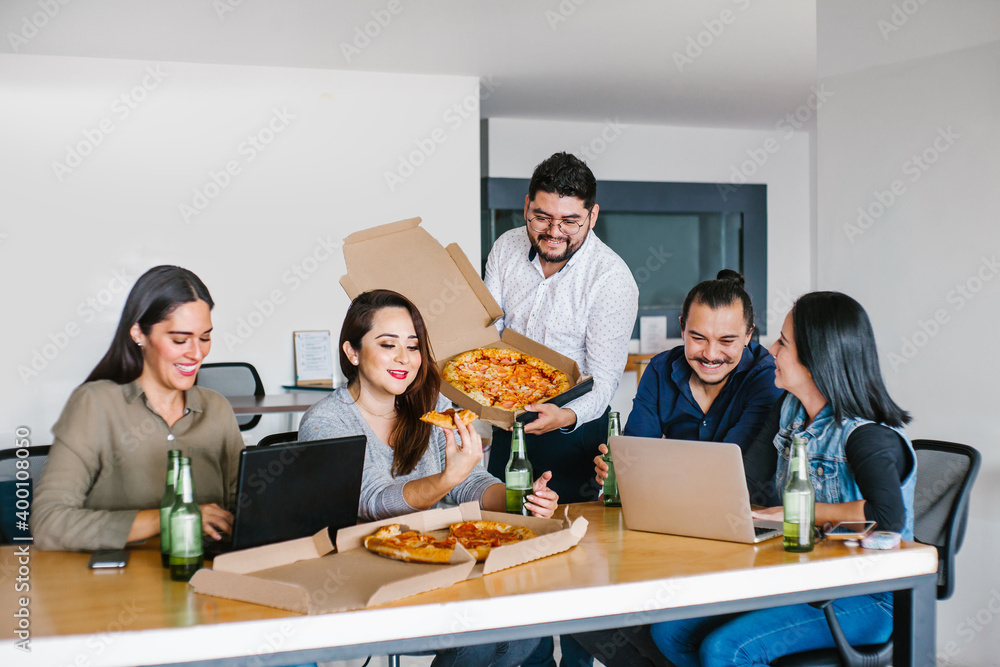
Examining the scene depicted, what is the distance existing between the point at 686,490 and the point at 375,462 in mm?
732

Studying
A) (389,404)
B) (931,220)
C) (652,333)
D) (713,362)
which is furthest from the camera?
(652,333)

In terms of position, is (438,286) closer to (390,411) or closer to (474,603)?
(390,411)

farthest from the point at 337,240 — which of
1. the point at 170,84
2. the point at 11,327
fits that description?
the point at 11,327

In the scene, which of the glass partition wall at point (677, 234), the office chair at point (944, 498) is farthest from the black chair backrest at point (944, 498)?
the glass partition wall at point (677, 234)

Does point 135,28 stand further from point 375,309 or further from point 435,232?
point 375,309

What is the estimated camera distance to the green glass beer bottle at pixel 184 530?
4.65 ft

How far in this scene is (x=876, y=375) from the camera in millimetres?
1852

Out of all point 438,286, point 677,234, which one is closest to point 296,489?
point 438,286

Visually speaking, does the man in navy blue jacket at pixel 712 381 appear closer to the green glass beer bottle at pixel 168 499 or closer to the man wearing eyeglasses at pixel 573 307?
the man wearing eyeglasses at pixel 573 307

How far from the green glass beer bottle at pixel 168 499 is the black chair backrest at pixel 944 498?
1.88 m

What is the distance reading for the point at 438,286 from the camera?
2598mm

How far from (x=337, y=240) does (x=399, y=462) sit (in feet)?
10.8

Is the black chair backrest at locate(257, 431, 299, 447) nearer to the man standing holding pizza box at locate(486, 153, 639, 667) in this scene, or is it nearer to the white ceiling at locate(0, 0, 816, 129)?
the man standing holding pizza box at locate(486, 153, 639, 667)

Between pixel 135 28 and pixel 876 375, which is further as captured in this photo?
pixel 135 28
